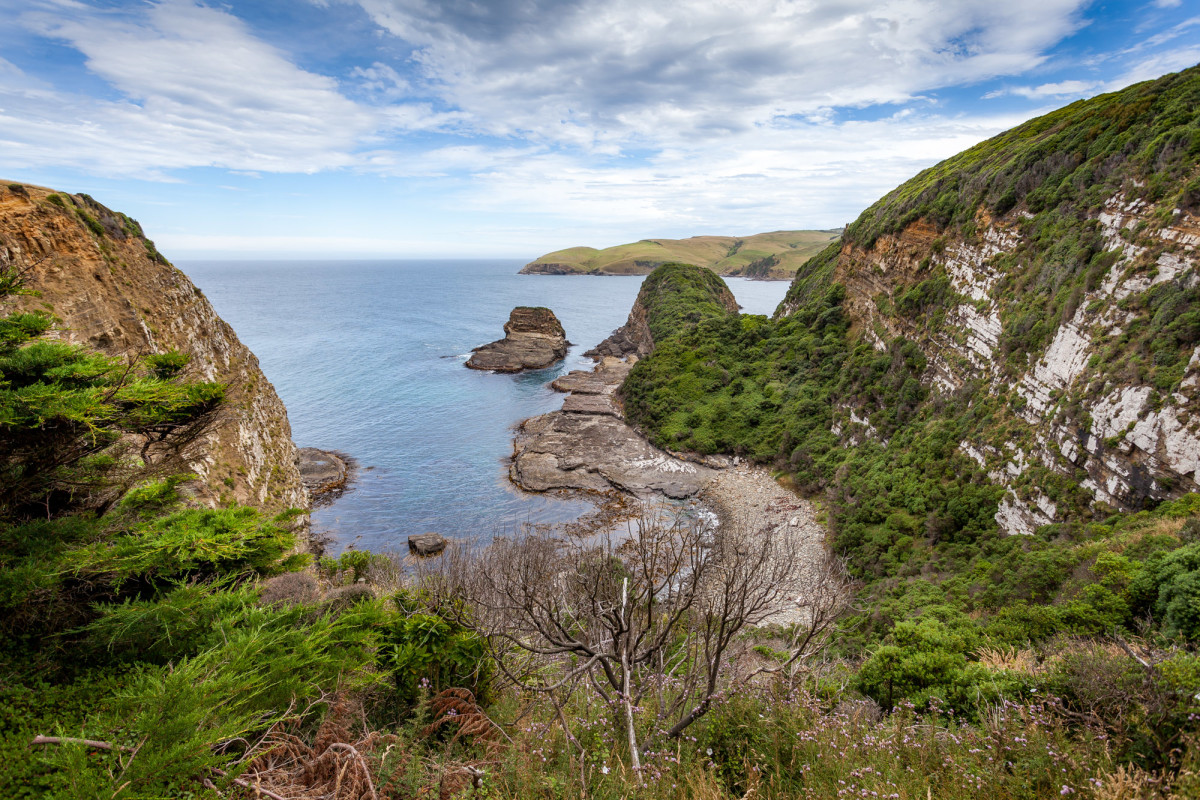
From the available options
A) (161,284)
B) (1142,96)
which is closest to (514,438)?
(161,284)

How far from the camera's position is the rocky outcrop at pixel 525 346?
71750mm

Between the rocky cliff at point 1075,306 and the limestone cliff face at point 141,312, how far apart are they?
84.5ft

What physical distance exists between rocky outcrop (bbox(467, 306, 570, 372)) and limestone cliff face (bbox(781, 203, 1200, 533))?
5317 centimetres

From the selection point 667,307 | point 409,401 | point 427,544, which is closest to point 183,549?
point 427,544

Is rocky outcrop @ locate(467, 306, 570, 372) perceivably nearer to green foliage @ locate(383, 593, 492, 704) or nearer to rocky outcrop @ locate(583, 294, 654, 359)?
rocky outcrop @ locate(583, 294, 654, 359)

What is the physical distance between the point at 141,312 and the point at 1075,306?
1386 inches

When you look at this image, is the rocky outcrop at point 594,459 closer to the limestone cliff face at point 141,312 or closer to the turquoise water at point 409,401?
the turquoise water at point 409,401

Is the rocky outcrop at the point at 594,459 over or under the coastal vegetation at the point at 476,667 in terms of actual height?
under

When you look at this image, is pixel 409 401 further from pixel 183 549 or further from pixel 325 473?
pixel 183 549

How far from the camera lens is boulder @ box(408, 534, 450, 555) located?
27.9 m

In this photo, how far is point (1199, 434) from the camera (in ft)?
46.2

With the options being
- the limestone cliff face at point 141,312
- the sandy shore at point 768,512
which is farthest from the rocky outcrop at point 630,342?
the limestone cliff face at point 141,312

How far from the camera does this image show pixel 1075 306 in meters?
19.7

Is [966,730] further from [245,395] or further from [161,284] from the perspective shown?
[161,284]
